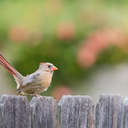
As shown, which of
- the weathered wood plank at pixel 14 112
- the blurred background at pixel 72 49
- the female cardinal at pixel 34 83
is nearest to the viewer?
the weathered wood plank at pixel 14 112

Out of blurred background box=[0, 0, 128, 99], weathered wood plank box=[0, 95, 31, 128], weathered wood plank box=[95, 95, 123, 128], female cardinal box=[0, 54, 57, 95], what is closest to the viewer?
weathered wood plank box=[0, 95, 31, 128]

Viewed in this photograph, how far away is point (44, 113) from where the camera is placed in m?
3.74

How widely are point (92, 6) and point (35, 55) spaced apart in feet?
5.14

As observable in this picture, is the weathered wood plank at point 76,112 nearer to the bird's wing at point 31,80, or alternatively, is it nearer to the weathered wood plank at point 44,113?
the weathered wood plank at point 44,113

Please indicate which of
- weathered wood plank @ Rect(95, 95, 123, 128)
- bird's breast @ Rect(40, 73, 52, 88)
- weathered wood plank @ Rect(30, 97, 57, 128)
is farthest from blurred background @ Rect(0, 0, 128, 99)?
weathered wood plank @ Rect(30, 97, 57, 128)

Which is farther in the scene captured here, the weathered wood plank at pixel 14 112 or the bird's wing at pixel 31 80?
the bird's wing at pixel 31 80

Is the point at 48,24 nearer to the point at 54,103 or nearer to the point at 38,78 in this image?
the point at 38,78

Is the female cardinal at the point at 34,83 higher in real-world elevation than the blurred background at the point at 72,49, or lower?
lower

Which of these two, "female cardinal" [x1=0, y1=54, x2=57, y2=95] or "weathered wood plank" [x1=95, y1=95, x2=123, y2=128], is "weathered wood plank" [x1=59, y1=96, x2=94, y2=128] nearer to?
"weathered wood plank" [x1=95, y1=95, x2=123, y2=128]

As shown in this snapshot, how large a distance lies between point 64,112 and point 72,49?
5198mm

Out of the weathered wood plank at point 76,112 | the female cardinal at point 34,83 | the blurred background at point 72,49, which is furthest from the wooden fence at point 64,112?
the blurred background at point 72,49

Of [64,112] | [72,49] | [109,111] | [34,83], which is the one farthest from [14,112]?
[72,49]

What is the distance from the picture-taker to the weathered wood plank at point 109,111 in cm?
386

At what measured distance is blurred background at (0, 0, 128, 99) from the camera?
8750mm
